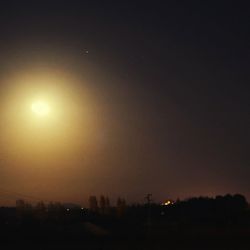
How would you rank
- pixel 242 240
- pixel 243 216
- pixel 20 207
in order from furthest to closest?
pixel 20 207, pixel 243 216, pixel 242 240

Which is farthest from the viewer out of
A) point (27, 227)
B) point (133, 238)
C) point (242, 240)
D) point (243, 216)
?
point (243, 216)

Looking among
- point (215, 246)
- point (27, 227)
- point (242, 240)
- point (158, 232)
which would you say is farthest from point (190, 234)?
point (27, 227)

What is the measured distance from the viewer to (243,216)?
322ft

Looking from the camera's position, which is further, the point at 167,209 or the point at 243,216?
the point at 167,209

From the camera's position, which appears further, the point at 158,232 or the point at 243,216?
the point at 243,216

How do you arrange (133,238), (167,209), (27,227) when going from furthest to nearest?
(167,209) → (27,227) → (133,238)

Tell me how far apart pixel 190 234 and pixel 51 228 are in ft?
67.0

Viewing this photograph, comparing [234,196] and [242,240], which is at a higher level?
[234,196]

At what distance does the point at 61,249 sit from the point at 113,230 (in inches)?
1042

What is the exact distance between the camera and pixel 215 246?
51.9 m

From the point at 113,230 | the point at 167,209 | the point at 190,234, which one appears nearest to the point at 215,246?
the point at 190,234

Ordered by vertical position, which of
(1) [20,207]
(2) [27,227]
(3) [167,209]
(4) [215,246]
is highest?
(1) [20,207]

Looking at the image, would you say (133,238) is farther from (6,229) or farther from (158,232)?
(6,229)

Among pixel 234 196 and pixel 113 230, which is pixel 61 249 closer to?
pixel 113 230
